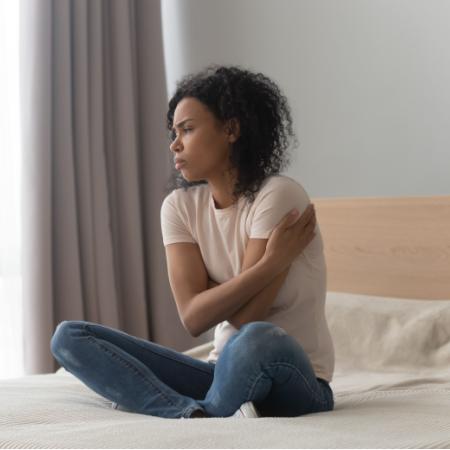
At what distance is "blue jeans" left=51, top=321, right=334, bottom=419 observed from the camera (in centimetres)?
91

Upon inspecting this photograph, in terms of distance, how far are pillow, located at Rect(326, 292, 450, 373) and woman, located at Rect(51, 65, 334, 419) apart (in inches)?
16.4

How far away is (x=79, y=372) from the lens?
106 centimetres

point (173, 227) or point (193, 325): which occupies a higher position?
point (173, 227)

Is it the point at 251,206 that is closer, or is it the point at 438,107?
the point at 251,206

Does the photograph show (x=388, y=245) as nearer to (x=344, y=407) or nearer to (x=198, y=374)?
(x=344, y=407)

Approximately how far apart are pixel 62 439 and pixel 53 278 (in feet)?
5.45

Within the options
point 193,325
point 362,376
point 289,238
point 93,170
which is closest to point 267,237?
point 289,238

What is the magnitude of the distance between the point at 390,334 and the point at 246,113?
0.78 m

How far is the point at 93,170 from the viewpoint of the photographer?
2.34 m

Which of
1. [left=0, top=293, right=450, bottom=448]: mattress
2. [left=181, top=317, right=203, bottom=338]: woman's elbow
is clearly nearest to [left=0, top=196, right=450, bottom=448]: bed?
[left=0, top=293, right=450, bottom=448]: mattress

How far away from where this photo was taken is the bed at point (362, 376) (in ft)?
2.18

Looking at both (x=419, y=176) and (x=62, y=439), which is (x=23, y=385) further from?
(x=419, y=176)

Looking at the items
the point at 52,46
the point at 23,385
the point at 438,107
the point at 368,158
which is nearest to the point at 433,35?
the point at 438,107

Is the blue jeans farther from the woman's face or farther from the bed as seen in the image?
the woman's face
